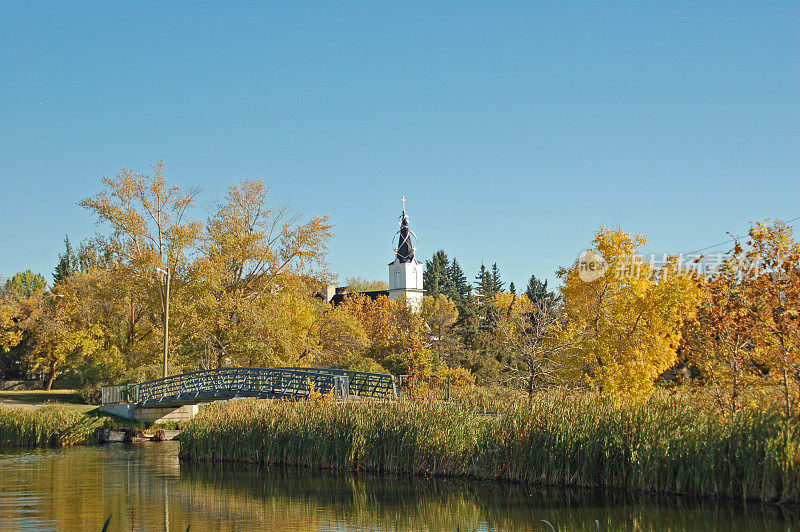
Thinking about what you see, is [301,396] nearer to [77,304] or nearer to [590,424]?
[590,424]

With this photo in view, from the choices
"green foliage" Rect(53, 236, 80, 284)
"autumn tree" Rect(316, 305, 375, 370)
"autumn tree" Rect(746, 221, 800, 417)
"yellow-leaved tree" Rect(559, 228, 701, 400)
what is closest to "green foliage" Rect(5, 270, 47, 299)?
"green foliage" Rect(53, 236, 80, 284)

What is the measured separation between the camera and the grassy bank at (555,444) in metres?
13.5

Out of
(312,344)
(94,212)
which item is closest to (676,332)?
(312,344)

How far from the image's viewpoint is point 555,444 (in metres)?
16.1

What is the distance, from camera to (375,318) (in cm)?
6425

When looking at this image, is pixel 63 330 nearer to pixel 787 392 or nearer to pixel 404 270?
pixel 787 392

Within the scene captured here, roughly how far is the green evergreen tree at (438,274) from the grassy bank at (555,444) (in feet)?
199

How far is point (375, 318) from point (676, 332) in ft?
136

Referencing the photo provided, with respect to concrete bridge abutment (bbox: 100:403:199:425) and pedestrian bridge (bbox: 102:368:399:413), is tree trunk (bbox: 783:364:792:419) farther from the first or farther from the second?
concrete bridge abutment (bbox: 100:403:199:425)

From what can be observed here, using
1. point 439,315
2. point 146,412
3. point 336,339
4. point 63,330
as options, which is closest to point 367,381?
point 146,412

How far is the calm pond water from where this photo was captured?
1285cm

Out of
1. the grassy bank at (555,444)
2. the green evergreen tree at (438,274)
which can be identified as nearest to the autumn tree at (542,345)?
the grassy bank at (555,444)

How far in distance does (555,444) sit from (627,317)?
864cm

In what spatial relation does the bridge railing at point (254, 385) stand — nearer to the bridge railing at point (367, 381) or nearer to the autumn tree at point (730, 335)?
the bridge railing at point (367, 381)
